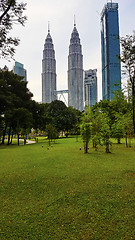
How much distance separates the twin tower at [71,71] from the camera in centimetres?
12572

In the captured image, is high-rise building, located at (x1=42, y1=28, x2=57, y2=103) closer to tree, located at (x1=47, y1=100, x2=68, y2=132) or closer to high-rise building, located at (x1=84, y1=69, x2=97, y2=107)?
high-rise building, located at (x1=84, y1=69, x2=97, y2=107)

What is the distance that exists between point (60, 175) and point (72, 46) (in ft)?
481

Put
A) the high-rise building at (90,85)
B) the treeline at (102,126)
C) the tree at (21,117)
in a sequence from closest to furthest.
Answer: the treeline at (102,126) → the tree at (21,117) → the high-rise building at (90,85)

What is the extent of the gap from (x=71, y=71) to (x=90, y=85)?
24714 millimetres

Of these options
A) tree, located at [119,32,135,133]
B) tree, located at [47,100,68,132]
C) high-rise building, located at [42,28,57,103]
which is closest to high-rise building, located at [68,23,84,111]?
high-rise building, located at [42,28,57,103]

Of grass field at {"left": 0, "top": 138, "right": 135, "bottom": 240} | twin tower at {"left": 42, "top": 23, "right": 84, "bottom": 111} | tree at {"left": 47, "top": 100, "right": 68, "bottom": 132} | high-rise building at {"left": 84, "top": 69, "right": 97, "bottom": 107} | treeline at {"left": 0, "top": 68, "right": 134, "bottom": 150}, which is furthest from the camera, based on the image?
twin tower at {"left": 42, "top": 23, "right": 84, "bottom": 111}

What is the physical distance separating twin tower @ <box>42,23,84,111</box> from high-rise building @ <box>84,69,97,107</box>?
4.84m

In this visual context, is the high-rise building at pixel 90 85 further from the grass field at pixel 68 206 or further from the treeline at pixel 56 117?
the grass field at pixel 68 206

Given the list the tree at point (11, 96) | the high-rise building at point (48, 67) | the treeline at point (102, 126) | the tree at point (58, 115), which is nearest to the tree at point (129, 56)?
the treeline at point (102, 126)

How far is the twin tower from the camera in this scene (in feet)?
412

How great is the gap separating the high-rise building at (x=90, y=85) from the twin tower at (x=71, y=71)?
4837 millimetres

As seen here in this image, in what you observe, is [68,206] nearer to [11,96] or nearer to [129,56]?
[129,56]

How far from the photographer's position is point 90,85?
408ft

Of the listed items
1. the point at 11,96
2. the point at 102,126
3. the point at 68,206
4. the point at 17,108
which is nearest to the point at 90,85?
the point at 17,108
